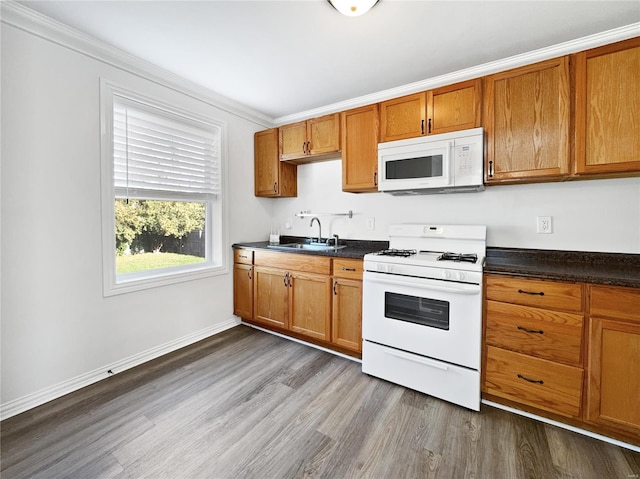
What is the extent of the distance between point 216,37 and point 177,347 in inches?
101

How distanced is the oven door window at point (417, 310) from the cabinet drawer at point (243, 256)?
5.19 feet

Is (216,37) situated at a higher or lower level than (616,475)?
higher

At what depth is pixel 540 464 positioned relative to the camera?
56.4 inches

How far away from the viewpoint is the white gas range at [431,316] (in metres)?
1.83

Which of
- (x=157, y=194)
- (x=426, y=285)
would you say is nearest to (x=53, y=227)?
(x=157, y=194)

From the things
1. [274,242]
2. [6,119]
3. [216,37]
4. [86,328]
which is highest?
[216,37]

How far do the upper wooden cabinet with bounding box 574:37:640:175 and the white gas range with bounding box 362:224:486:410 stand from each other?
79 centimetres

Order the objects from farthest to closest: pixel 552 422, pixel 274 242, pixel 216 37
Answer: pixel 274 242
pixel 216 37
pixel 552 422

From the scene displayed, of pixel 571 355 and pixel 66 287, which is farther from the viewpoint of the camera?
pixel 66 287

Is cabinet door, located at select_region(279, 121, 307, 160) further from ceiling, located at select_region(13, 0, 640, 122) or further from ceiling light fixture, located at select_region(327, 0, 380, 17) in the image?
ceiling light fixture, located at select_region(327, 0, 380, 17)

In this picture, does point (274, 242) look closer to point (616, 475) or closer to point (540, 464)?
point (540, 464)

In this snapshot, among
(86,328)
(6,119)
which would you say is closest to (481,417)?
(86,328)

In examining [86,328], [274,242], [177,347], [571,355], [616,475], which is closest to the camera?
[616,475]

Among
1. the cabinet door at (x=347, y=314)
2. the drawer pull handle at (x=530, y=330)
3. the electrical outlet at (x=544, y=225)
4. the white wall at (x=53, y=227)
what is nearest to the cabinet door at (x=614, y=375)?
the drawer pull handle at (x=530, y=330)
